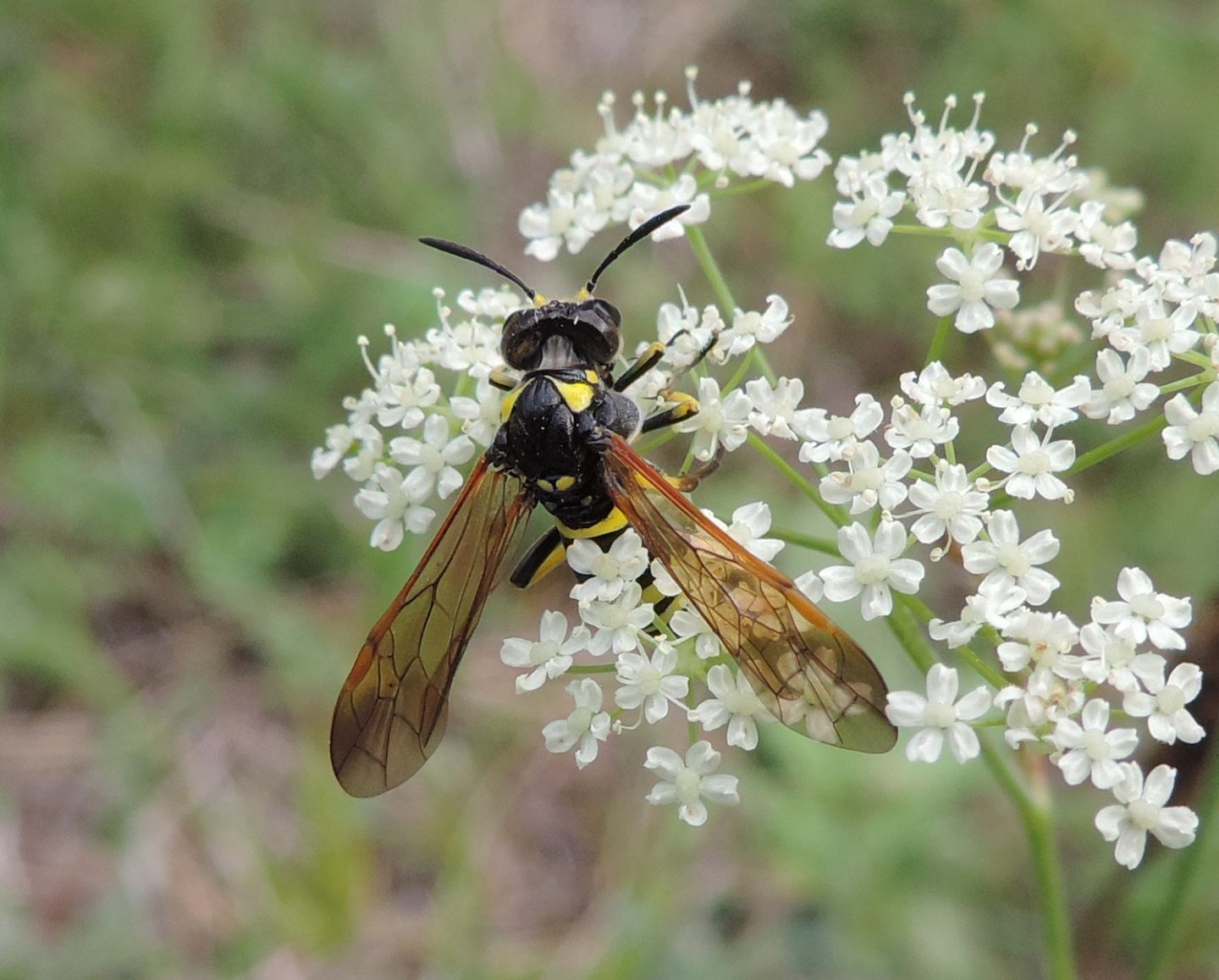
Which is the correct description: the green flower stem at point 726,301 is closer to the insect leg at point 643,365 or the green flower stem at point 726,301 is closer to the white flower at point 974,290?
the insect leg at point 643,365

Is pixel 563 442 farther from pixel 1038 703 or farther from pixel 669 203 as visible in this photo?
pixel 1038 703

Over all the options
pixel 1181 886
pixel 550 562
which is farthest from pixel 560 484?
pixel 1181 886

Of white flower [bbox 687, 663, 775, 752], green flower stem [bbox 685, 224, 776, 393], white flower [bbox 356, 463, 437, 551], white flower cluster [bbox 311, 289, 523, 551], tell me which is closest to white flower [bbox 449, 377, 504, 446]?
white flower cluster [bbox 311, 289, 523, 551]

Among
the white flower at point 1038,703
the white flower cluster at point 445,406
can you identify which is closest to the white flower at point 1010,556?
the white flower at point 1038,703

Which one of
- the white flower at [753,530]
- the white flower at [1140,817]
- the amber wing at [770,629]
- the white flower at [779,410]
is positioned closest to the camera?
the amber wing at [770,629]

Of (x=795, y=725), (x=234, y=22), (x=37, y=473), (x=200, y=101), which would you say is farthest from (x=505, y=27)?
(x=795, y=725)

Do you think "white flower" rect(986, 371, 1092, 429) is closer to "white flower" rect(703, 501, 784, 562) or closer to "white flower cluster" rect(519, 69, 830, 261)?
"white flower" rect(703, 501, 784, 562)
